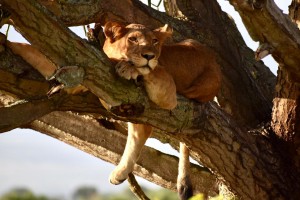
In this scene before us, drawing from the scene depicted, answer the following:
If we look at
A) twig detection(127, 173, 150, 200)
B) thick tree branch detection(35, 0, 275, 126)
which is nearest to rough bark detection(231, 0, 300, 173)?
thick tree branch detection(35, 0, 275, 126)

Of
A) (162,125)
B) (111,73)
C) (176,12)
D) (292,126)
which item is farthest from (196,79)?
(176,12)

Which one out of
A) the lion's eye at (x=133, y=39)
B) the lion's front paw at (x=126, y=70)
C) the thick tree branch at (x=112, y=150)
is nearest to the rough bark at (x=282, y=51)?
the lion's eye at (x=133, y=39)

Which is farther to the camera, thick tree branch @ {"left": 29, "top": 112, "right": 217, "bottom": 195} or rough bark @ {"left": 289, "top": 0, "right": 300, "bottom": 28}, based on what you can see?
thick tree branch @ {"left": 29, "top": 112, "right": 217, "bottom": 195}

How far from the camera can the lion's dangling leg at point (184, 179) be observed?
6137 mm

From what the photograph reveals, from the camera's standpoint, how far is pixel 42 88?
495cm

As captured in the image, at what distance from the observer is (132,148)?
5809 mm

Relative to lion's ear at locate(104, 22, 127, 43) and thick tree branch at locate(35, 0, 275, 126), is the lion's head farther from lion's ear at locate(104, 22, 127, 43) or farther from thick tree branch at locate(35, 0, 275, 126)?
thick tree branch at locate(35, 0, 275, 126)

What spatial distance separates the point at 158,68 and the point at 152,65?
0.15 metres

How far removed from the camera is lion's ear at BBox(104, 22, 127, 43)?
491 centimetres

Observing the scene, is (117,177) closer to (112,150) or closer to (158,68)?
(158,68)

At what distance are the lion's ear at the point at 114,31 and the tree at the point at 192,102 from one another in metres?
0.40

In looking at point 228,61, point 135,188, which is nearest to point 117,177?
point 135,188

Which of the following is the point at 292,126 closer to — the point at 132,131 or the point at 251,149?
the point at 251,149

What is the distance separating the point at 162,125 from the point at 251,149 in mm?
1388
